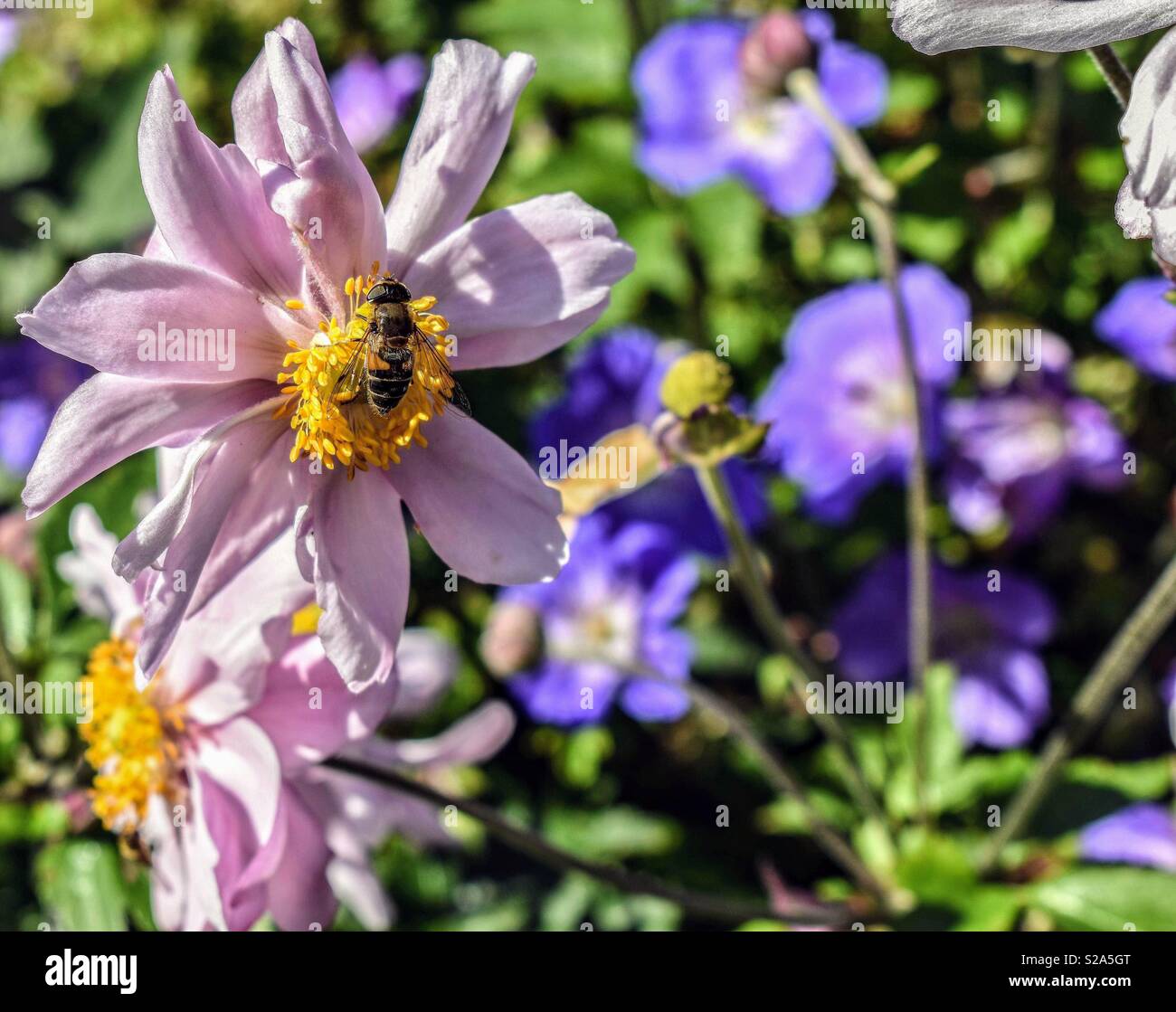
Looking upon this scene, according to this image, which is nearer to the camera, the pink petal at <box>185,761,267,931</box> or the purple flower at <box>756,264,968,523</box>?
the pink petal at <box>185,761,267,931</box>

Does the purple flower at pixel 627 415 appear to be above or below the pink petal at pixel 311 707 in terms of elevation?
above

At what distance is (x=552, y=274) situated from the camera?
44.6 inches

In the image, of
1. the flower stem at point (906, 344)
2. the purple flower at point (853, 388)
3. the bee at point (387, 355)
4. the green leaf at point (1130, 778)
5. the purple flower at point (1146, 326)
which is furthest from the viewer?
the purple flower at point (853, 388)

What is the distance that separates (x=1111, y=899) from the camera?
1537mm

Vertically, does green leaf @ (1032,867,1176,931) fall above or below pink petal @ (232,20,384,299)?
below

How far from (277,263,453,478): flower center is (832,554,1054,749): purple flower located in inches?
40.4

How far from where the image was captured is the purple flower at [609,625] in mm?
1916

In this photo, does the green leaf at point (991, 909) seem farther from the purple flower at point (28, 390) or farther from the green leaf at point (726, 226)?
the purple flower at point (28, 390)

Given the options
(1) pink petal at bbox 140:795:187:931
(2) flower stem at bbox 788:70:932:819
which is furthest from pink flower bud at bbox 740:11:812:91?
(1) pink petal at bbox 140:795:187:931

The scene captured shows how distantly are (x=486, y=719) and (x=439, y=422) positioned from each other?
415 mm

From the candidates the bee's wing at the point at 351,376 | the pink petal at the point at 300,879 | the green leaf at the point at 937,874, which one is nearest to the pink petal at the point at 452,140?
the bee's wing at the point at 351,376

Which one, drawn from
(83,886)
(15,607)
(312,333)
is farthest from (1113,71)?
(15,607)

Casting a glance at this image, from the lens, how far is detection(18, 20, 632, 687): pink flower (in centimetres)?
103

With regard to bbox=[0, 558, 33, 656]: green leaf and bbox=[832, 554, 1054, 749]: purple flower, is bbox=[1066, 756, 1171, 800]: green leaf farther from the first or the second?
bbox=[0, 558, 33, 656]: green leaf
